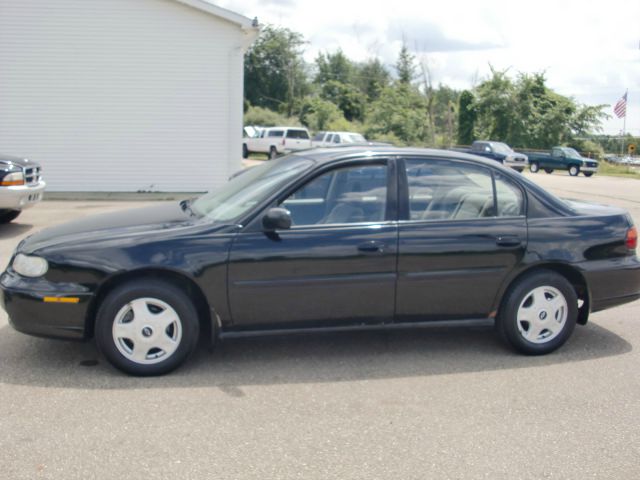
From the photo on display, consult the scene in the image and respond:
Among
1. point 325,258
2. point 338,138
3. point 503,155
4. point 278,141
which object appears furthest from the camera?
point 278,141

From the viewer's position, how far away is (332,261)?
5102mm

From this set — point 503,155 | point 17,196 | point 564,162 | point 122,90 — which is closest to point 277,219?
point 17,196

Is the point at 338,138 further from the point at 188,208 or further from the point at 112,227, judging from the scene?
the point at 112,227

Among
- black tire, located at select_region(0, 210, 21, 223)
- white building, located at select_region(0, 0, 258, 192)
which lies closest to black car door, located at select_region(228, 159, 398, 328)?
black tire, located at select_region(0, 210, 21, 223)

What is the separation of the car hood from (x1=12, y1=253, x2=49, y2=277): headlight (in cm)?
7

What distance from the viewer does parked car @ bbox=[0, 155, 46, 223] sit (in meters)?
10.8

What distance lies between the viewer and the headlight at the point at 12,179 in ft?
35.6

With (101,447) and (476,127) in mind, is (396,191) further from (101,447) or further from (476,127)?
(476,127)

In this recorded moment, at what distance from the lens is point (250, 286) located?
5016mm

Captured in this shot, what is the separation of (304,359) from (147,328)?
1178 millimetres

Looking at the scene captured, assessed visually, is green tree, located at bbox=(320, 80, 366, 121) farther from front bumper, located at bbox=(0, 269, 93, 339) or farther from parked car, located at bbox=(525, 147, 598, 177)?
front bumper, located at bbox=(0, 269, 93, 339)

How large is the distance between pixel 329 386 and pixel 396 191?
1499 millimetres

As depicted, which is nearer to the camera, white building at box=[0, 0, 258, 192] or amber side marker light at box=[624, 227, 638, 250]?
amber side marker light at box=[624, 227, 638, 250]

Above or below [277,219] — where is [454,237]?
below
